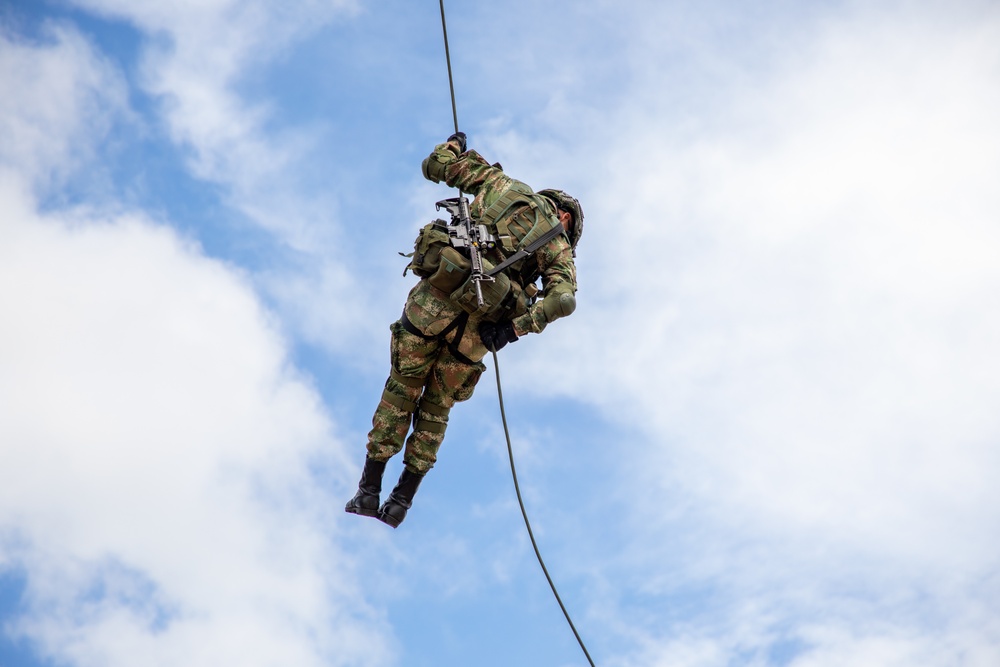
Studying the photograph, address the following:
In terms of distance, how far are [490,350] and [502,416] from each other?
0.68 metres

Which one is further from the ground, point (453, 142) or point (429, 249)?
point (453, 142)

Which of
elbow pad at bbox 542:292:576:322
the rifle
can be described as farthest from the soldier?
the rifle

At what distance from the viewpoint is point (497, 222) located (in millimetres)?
13953

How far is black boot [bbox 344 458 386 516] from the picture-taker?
47.9ft

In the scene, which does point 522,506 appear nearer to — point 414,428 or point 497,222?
point 414,428

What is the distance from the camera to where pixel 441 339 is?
14375 millimetres

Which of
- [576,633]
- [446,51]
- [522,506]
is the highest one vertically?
[446,51]

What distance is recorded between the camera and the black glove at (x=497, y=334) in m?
13.9

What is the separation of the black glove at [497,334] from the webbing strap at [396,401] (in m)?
1.12

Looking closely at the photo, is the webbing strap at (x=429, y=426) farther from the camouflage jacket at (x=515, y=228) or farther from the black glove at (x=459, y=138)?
the black glove at (x=459, y=138)

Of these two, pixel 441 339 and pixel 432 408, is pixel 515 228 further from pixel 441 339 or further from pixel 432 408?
pixel 432 408

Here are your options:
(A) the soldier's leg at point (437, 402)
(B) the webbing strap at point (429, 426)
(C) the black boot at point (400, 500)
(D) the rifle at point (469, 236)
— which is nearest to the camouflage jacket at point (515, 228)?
(D) the rifle at point (469, 236)

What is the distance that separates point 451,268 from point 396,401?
1.74m

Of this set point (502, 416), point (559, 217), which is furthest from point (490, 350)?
point (559, 217)
